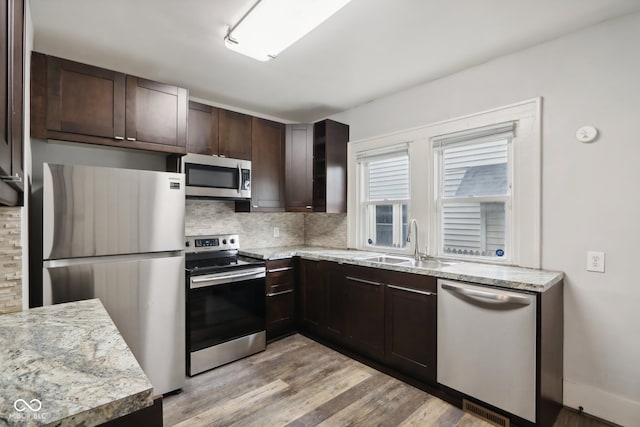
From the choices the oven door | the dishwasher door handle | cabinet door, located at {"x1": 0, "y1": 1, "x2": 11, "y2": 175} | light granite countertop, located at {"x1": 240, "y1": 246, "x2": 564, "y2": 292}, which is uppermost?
→ cabinet door, located at {"x1": 0, "y1": 1, "x2": 11, "y2": 175}

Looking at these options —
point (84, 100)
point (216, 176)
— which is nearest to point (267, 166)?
point (216, 176)

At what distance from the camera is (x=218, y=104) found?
346cm

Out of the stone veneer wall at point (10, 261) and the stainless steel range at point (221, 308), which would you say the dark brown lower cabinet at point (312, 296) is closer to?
the stainless steel range at point (221, 308)

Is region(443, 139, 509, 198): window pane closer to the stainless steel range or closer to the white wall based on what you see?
the white wall

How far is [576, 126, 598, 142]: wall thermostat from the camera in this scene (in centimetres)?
204

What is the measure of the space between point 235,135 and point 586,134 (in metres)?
2.84

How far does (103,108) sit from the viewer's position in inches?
87.3

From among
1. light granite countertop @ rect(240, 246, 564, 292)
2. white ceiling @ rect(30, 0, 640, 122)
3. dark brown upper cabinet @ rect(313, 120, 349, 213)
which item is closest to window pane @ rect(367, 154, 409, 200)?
dark brown upper cabinet @ rect(313, 120, 349, 213)

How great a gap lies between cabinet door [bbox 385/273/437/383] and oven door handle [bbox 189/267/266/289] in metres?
1.19

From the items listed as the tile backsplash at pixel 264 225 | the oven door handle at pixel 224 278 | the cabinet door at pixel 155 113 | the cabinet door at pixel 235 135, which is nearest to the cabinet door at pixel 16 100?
the cabinet door at pixel 155 113

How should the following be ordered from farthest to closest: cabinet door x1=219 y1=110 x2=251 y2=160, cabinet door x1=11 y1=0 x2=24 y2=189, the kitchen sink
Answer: cabinet door x1=219 y1=110 x2=251 y2=160 < the kitchen sink < cabinet door x1=11 y1=0 x2=24 y2=189

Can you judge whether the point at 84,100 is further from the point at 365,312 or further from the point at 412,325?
the point at 412,325

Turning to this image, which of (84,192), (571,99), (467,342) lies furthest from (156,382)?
(571,99)

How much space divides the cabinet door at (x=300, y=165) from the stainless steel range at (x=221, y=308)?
0.88 m
